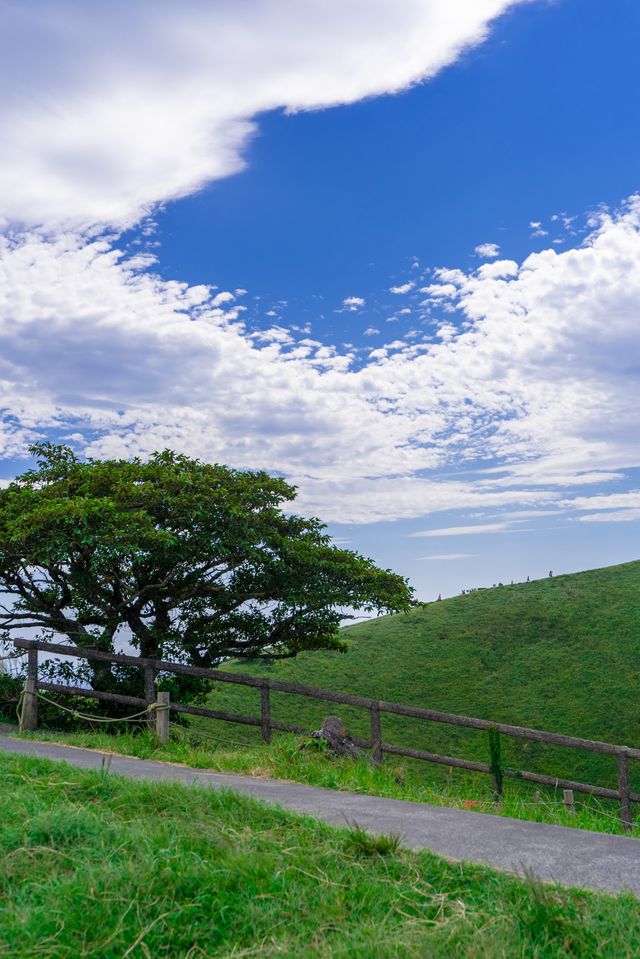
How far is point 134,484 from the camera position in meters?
15.3

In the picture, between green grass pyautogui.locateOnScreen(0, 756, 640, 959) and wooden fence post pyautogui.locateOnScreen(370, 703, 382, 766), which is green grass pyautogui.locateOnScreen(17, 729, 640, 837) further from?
green grass pyautogui.locateOnScreen(0, 756, 640, 959)

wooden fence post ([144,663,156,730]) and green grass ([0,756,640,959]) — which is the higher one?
wooden fence post ([144,663,156,730])

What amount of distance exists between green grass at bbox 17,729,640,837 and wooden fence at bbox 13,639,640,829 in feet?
2.70

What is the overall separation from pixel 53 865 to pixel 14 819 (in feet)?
3.88

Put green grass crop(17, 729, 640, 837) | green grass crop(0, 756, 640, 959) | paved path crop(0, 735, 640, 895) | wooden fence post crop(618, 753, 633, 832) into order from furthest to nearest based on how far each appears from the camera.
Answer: wooden fence post crop(618, 753, 633, 832), green grass crop(17, 729, 640, 837), paved path crop(0, 735, 640, 895), green grass crop(0, 756, 640, 959)

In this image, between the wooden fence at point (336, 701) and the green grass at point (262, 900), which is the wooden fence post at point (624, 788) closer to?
the wooden fence at point (336, 701)

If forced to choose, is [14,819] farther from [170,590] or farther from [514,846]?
[170,590]

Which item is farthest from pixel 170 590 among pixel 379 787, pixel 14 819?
pixel 14 819

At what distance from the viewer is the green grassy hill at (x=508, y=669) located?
2266 cm

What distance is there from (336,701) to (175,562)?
4207 mm

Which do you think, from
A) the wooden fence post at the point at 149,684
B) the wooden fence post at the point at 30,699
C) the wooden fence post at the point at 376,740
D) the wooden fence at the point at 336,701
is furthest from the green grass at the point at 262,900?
the wooden fence post at the point at 30,699

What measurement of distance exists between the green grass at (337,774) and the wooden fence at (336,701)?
2.70ft

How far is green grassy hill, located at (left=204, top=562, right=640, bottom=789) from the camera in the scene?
22656 millimetres

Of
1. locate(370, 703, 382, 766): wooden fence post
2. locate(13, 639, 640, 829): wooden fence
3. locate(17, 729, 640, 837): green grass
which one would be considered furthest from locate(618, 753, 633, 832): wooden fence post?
locate(370, 703, 382, 766): wooden fence post
